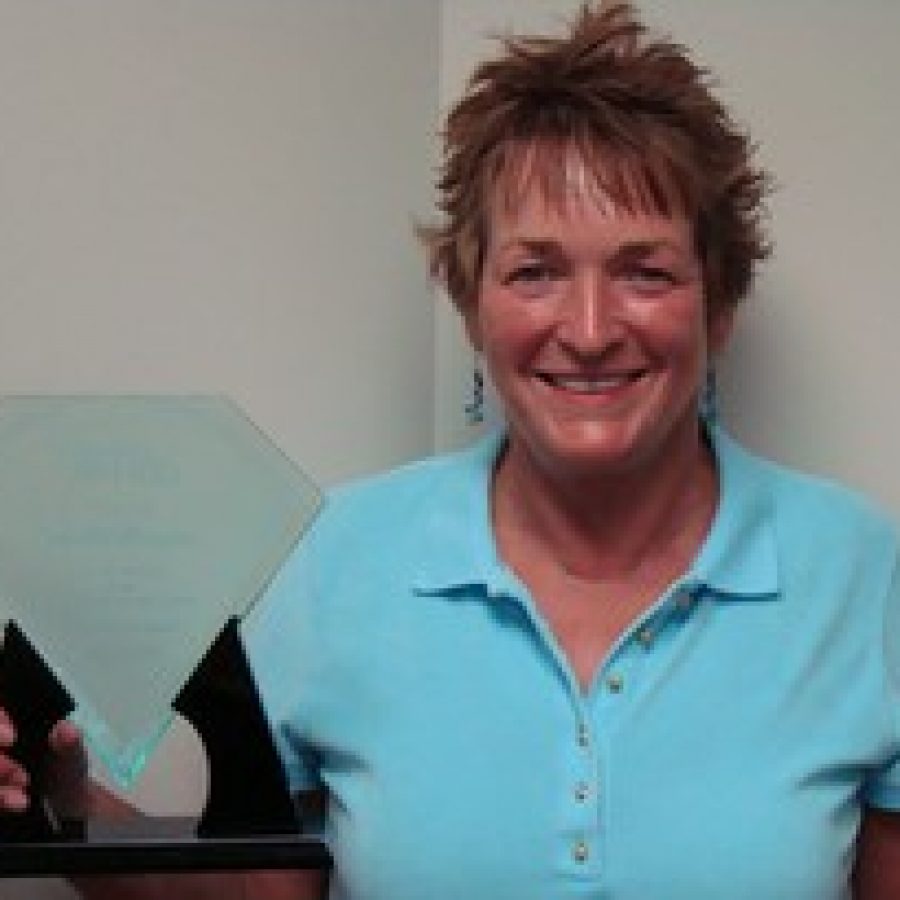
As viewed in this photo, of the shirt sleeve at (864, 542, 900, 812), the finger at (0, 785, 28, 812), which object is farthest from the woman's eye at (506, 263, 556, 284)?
the finger at (0, 785, 28, 812)

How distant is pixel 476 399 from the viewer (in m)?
1.31

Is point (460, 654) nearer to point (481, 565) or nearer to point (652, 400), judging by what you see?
point (481, 565)

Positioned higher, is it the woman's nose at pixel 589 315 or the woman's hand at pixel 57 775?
the woman's nose at pixel 589 315

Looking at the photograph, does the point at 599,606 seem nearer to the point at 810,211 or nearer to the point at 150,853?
the point at 150,853

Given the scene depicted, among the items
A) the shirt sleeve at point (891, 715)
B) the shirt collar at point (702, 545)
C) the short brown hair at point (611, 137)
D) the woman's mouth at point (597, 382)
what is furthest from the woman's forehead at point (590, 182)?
the shirt sleeve at point (891, 715)

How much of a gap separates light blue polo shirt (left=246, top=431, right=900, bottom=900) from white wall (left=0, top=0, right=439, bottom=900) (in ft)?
0.67

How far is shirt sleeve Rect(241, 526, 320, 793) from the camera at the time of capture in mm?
1119

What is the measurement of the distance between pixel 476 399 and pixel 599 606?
0.90 feet

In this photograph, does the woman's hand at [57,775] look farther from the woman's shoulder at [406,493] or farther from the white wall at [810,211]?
the white wall at [810,211]

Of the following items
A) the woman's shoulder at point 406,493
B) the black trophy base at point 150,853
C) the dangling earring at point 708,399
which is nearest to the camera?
the black trophy base at point 150,853

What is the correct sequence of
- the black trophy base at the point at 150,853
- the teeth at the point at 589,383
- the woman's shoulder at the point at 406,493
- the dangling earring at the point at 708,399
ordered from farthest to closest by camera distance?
the dangling earring at the point at 708,399
the woman's shoulder at the point at 406,493
the teeth at the point at 589,383
the black trophy base at the point at 150,853

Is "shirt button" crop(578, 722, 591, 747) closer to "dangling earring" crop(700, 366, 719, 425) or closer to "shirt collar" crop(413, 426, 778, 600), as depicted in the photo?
"shirt collar" crop(413, 426, 778, 600)

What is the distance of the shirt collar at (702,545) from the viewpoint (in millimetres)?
1094

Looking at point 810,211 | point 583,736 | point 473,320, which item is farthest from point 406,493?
point 810,211
